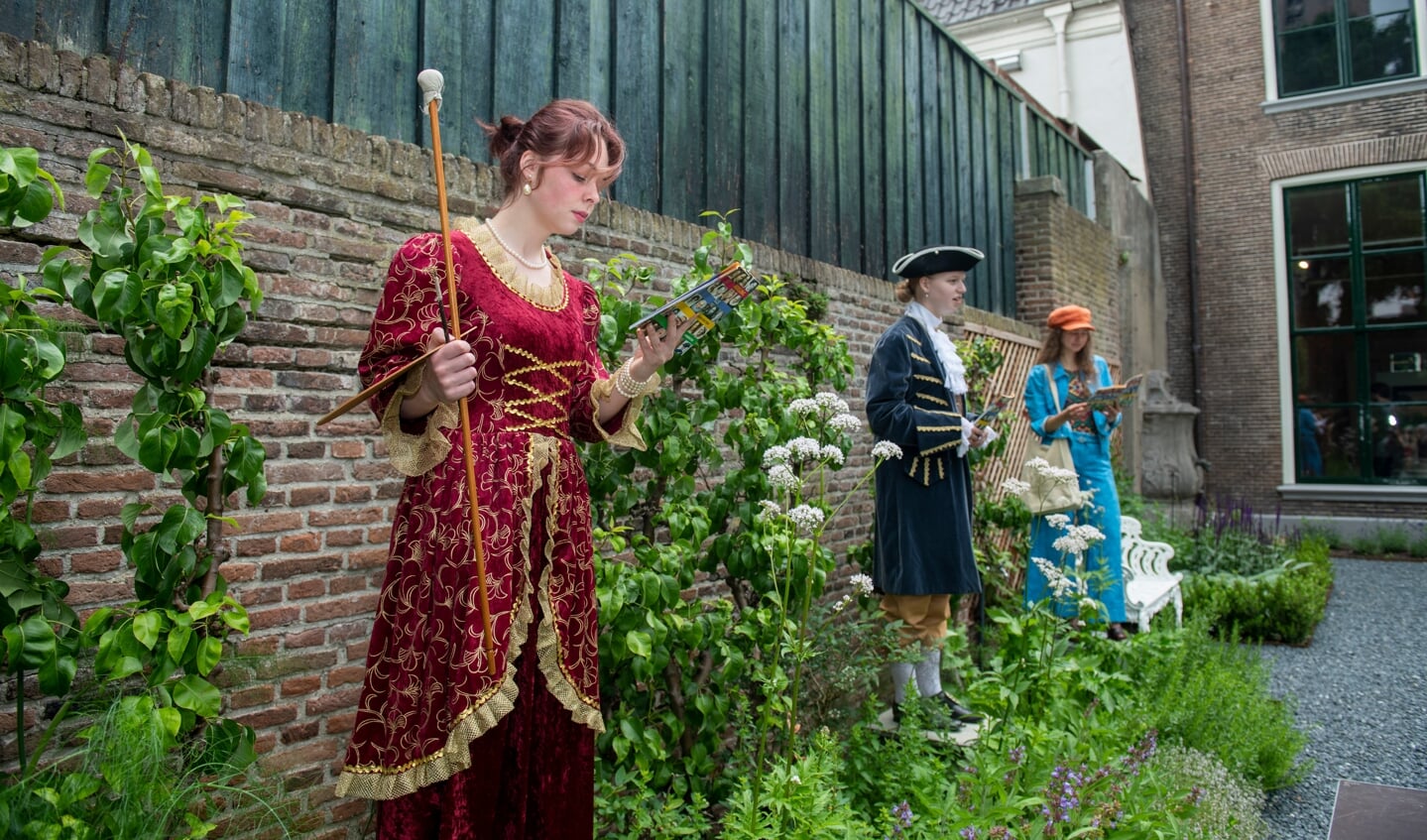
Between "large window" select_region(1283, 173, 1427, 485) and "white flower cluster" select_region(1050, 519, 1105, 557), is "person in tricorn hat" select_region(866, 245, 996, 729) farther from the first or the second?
"large window" select_region(1283, 173, 1427, 485)

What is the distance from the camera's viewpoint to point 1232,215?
43.2ft

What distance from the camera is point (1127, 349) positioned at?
10.7 meters

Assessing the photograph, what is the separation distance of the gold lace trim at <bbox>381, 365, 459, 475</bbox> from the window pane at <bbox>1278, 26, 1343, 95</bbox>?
14660mm

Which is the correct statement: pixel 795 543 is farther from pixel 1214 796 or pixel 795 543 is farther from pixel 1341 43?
pixel 1341 43

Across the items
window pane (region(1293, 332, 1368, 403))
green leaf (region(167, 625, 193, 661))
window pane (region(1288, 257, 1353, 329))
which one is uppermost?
window pane (region(1288, 257, 1353, 329))

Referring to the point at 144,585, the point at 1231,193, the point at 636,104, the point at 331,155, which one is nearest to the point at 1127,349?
the point at 1231,193

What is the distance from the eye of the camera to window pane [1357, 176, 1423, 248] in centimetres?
1222

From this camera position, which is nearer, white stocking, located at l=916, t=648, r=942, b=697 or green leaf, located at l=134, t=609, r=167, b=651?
green leaf, located at l=134, t=609, r=167, b=651

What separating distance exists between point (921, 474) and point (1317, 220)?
12.3 metres

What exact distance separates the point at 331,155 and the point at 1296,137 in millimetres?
14097

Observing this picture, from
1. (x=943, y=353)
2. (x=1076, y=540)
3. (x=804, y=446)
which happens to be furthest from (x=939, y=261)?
(x=804, y=446)

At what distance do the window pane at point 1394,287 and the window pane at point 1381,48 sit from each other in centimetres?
243

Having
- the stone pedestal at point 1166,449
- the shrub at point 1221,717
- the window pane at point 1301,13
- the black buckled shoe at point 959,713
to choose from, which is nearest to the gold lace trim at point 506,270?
the black buckled shoe at point 959,713

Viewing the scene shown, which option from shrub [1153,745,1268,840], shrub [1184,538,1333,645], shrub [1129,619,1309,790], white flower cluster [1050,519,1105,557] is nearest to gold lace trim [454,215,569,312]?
white flower cluster [1050,519,1105,557]
